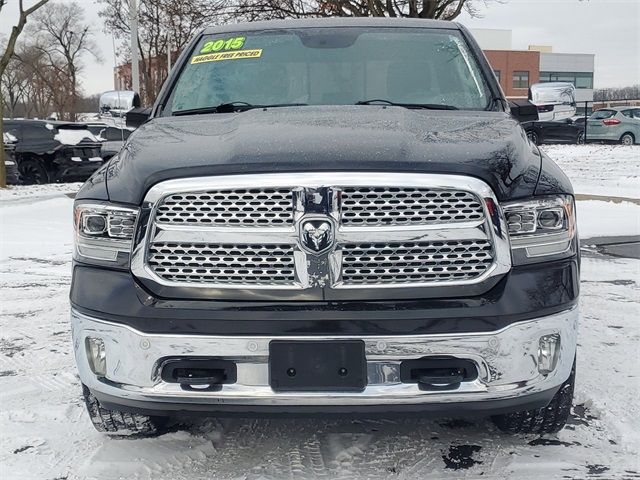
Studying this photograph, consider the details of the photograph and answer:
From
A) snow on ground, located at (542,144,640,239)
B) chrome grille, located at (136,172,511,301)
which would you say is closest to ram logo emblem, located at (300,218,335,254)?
chrome grille, located at (136,172,511,301)

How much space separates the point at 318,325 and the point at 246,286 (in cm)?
28

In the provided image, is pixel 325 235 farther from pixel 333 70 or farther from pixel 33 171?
pixel 33 171

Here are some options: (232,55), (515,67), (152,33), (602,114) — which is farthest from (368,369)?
(515,67)

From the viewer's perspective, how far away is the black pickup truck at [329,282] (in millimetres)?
2363

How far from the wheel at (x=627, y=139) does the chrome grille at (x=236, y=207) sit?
24.8 m

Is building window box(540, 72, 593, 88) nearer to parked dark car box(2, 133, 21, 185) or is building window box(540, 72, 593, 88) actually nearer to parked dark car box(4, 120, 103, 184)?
parked dark car box(4, 120, 103, 184)

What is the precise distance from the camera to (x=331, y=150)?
2.48m

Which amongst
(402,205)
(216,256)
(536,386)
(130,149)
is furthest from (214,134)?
(536,386)

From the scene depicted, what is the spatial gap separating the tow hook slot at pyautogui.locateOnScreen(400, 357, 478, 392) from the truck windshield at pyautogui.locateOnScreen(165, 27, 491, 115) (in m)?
1.63

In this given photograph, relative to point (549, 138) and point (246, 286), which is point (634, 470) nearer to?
point (246, 286)

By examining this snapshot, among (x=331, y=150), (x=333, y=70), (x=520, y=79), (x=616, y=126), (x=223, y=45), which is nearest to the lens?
(x=331, y=150)

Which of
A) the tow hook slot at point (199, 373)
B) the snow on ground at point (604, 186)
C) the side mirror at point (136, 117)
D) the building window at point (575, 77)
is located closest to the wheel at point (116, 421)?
the tow hook slot at point (199, 373)

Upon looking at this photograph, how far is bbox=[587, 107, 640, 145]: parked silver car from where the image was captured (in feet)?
79.8

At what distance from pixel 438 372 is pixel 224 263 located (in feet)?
2.69
